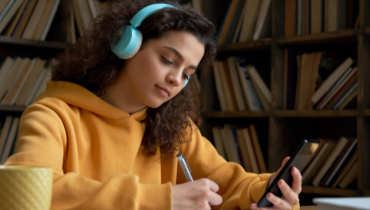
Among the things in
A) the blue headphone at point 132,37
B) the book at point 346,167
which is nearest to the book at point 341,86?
the book at point 346,167

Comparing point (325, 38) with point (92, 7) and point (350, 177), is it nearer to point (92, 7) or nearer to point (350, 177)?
point (350, 177)

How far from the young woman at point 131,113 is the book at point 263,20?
31.5 inches

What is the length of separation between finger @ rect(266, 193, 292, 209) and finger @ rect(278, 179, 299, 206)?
0.6 inches

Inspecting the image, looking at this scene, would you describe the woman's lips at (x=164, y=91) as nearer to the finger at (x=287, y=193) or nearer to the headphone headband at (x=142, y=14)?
the headphone headband at (x=142, y=14)

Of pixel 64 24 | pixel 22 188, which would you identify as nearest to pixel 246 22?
pixel 64 24

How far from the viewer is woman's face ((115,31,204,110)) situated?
1.08 meters

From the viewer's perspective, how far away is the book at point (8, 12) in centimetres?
A: 202

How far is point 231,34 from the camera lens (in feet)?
7.23

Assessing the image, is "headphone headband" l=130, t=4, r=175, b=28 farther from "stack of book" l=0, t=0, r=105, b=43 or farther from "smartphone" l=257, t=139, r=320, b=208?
"stack of book" l=0, t=0, r=105, b=43

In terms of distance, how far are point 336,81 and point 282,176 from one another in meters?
1.04

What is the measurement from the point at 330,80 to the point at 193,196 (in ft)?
4.11

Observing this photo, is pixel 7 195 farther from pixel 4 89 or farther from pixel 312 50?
pixel 312 50

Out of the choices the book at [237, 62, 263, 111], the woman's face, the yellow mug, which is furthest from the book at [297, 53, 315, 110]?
the yellow mug

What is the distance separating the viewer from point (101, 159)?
111cm
